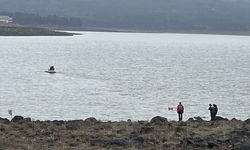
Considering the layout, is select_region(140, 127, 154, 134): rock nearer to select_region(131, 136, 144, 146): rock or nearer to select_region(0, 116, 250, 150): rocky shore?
select_region(0, 116, 250, 150): rocky shore

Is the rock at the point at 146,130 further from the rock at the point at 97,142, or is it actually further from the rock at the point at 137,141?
the rock at the point at 97,142

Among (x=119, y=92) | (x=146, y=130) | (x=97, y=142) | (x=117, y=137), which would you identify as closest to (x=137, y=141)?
(x=97, y=142)

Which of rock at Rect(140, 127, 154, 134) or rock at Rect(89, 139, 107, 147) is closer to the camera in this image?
rock at Rect(89, 139, 107, 147)

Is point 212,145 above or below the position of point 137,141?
below

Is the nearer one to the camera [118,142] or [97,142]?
[118,142]

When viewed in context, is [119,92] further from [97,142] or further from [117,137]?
[97,142]

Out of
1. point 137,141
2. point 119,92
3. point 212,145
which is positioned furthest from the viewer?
point 119,92

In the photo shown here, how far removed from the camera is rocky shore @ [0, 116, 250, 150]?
21.3m

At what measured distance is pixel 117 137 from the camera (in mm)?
23891

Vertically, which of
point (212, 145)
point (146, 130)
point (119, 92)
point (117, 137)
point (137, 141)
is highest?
point (119, 92)

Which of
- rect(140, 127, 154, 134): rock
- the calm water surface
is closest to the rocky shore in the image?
rect(140, 127, 154, 134): rock

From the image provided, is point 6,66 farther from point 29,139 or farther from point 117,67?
point 29,139

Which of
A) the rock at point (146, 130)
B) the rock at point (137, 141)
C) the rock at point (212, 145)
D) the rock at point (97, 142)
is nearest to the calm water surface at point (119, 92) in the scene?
the rock at point (146, 130)

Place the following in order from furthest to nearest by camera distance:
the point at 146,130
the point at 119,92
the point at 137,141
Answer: the point at 119,92, the point at 146,130, the point at 137,141
